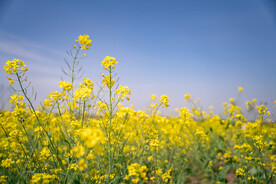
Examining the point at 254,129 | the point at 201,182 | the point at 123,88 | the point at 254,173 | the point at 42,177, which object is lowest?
the point at 201,182

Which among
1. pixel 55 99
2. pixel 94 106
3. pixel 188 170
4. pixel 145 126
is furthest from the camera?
pixel 188 170

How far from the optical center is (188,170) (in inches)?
137

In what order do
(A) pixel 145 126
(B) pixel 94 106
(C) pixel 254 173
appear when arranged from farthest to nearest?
(C) pixel 254 173 → (A) pixel 145 126 → (B) pixel 94 106

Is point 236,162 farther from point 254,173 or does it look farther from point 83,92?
point 83,92

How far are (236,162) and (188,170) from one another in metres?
0.96

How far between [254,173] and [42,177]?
11.6 feet

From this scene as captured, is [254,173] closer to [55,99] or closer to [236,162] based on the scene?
[236,162]

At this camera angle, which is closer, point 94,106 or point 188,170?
point 94,106

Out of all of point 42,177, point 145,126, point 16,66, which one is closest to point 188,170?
point 145,126

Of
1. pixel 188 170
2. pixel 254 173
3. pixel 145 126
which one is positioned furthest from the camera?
pixel 188 170

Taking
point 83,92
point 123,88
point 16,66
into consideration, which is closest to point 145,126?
point 123,88

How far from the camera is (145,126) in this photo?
236cm

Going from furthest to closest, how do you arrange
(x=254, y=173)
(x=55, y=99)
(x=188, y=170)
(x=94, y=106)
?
(x=188, y=170) < (x=254, y=173) < (x=94, y=106) < (x=55, y=99)

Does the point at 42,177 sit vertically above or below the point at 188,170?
above
